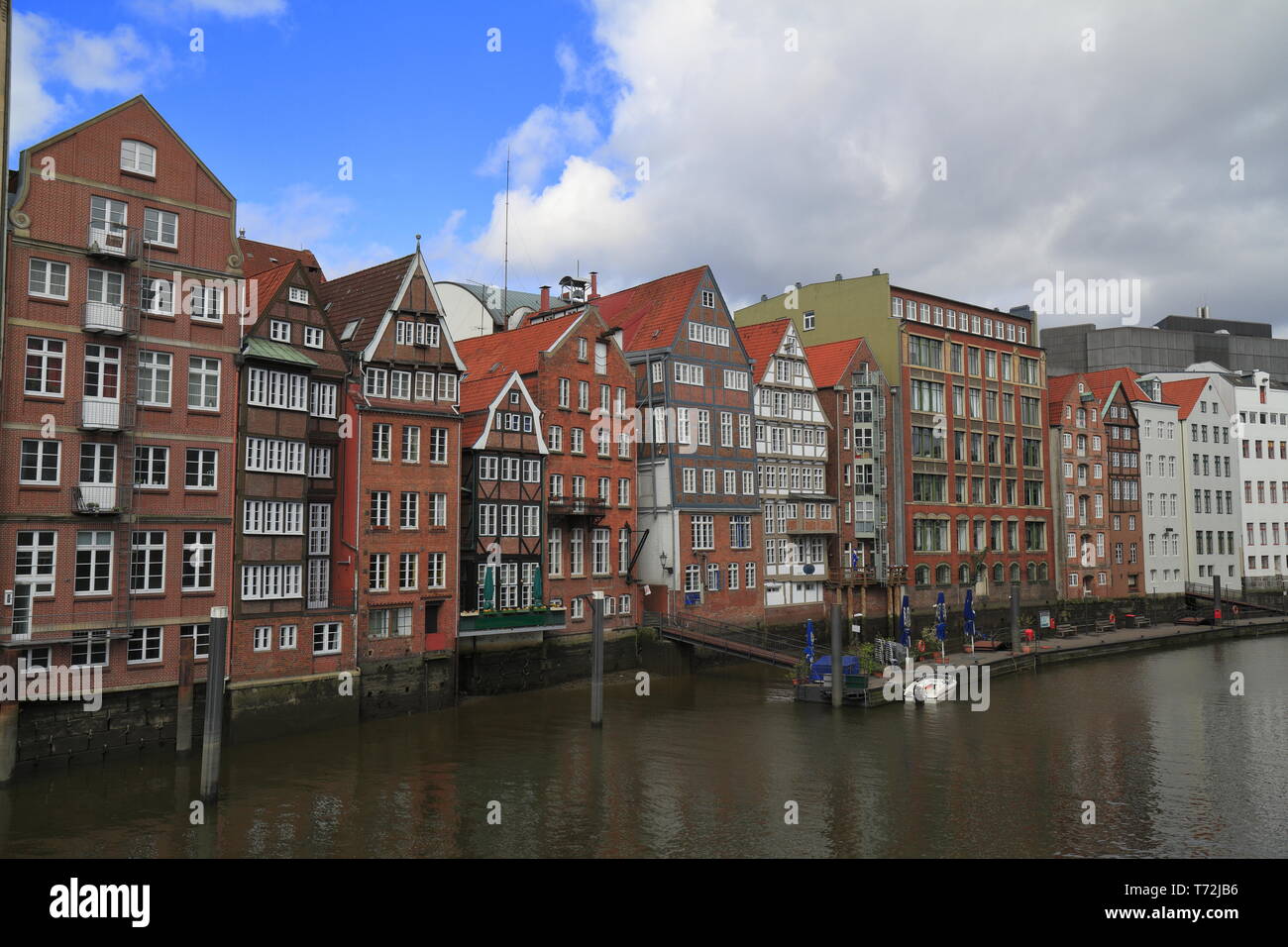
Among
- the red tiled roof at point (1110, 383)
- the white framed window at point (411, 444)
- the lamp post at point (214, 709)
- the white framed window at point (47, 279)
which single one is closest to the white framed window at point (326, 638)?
the white framed window at point (411, 444)

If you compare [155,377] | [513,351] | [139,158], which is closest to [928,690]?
[513,351]

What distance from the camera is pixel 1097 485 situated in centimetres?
9000

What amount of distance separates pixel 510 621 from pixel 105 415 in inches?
776

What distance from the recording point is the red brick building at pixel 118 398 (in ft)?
106

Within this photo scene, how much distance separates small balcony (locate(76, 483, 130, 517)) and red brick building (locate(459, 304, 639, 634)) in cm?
2049

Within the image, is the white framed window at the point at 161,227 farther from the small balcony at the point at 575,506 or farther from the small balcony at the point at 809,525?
the small balcony at the point at 809,525

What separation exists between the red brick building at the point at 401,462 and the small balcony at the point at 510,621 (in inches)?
33.3

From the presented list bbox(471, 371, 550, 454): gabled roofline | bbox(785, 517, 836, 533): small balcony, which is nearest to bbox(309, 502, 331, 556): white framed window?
bbox(471, 371, 550, 454): gabled roofline

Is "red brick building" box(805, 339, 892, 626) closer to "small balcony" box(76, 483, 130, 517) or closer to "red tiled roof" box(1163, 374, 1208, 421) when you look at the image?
"red tiled roof" box(1163, 374, 1208, 421)

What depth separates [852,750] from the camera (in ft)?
123
